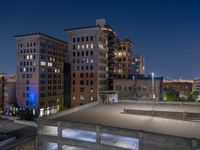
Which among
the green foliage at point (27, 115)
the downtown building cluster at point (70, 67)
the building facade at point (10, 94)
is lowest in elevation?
the green foliage at point (27, 115)

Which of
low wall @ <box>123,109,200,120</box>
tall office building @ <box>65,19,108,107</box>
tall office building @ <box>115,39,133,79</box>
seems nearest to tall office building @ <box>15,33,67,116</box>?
tall office building @ <box>65,19,108,107</box>

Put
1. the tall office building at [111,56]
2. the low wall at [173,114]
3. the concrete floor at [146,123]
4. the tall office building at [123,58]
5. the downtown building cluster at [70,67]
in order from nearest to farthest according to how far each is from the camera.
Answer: the concrete floor at [146,123] → the low wall at [173,114] → the downtown building cluster at [70,67] → the tall office building at [111,56] → the tall office building at [123,58]

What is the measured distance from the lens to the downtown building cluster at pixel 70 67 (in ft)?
286

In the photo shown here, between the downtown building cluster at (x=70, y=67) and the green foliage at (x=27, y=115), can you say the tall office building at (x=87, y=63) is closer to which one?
the downtown building cluster at (x=70, y=67)

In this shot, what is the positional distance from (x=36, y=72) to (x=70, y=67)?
16031mm

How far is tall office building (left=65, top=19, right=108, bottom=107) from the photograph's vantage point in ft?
282

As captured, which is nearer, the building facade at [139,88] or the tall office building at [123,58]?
the building facade at [139,88]

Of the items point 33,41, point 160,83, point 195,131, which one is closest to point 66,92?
point 33,41

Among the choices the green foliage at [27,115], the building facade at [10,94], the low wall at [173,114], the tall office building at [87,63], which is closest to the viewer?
the low wall at [173,114]

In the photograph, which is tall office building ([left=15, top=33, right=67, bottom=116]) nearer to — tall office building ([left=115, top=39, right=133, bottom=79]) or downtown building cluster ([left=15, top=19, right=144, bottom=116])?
downtown building cluster ([left=15, top=19, right=144, bottom=116])

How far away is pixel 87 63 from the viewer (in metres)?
Result: 88.1

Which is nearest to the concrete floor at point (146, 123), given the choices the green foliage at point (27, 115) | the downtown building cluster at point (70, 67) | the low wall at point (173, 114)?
the low wall at point (173, 114)

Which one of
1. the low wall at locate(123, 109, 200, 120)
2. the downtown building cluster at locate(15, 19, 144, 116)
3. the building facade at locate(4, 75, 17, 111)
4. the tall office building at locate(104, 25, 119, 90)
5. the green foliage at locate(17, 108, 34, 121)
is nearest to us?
the low wall at locate(123, 109, 200, 120)

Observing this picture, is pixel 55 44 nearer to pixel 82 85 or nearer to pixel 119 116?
pixel 82 85
